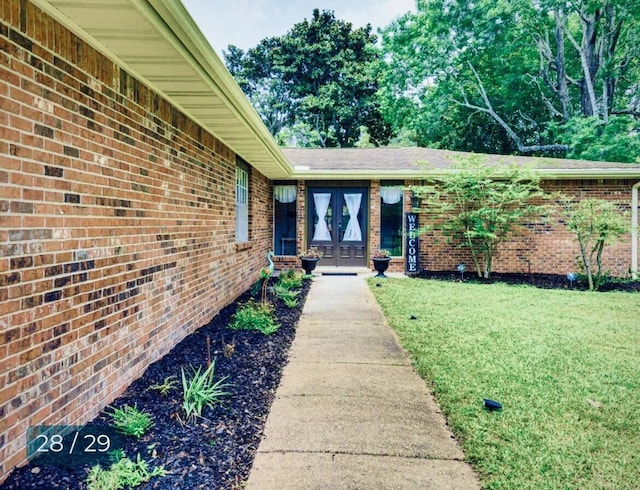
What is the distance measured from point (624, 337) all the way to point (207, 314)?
522cm

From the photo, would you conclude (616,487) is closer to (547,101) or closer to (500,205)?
(500,205)

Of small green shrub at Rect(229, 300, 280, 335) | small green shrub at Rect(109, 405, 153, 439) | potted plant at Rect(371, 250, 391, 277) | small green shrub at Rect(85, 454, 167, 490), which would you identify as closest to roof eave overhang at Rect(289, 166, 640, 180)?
potted plant at Rect(371, 250, 391, 277)

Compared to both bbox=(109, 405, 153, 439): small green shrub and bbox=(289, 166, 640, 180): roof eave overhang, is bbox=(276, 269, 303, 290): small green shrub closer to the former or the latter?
bbox=(289, 166, 640, 180): roof eave overhang

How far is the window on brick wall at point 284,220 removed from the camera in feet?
34.5

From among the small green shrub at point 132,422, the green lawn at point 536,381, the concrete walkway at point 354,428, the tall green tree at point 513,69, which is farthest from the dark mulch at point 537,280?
the tall green tree at point 513,69

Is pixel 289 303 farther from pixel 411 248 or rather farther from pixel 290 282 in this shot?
pixel 411 248

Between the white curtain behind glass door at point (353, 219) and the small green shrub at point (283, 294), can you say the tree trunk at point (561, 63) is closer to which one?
the white curtain behind glass door at point (353, 219)

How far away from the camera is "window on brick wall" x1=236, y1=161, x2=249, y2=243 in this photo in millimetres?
7051

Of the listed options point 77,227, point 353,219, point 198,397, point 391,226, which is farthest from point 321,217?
point 77,227

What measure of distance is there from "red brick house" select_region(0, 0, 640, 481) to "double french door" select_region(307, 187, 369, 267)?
5.14 metres

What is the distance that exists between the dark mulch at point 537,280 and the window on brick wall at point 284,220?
11.8ft

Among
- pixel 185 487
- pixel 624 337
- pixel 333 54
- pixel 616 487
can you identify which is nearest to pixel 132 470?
pixel 185 487

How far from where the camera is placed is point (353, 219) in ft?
33.9

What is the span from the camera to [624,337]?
466 cm
